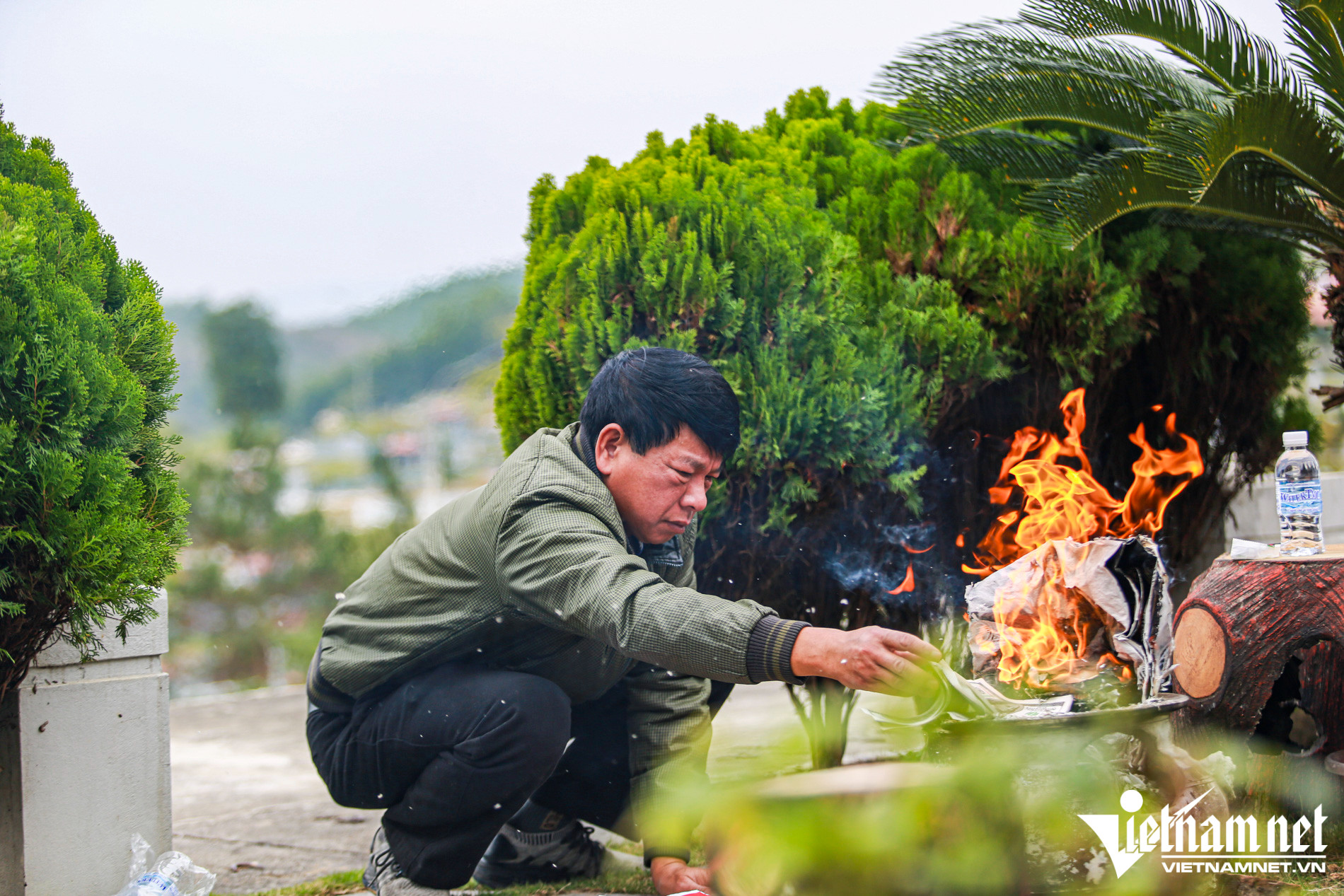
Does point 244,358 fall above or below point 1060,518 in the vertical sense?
below

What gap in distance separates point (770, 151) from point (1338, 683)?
2602 mm

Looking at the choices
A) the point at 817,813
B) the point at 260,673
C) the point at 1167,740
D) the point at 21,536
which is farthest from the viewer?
the point at 260,673

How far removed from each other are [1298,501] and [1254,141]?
1537 millimetres

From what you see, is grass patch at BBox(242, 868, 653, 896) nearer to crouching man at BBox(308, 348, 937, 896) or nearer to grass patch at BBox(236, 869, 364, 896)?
grass patch at BBox(236, 869, 364, 896)

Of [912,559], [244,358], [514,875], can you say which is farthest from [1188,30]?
[244,358]

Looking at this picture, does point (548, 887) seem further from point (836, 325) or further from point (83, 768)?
point (836, 325)

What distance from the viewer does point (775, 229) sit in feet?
11.6

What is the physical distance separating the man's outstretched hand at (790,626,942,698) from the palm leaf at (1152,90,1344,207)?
2.69 meters

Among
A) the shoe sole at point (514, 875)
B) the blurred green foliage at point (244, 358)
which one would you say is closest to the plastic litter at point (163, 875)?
the shoe sole at point (514, 875)

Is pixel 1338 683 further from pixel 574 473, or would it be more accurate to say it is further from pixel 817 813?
pixel 817 813

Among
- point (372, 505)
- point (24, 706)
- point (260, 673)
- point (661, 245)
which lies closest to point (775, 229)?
point (661, 245)

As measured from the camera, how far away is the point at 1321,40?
13.5ft

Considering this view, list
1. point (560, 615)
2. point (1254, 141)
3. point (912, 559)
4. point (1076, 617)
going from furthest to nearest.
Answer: point (1254, 141) → point (912, 559) → point (1076, 617) → point (560, 615)

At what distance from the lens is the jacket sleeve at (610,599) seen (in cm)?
205
